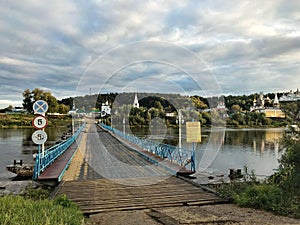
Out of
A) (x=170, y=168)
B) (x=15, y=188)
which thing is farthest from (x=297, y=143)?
(x=15, y=188)

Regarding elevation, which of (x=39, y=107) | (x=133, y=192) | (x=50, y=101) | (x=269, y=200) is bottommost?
(x=133, y=192)

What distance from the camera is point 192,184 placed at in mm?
8258

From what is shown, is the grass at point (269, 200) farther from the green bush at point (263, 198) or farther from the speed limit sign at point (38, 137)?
the speed limit sign at point (38, 137)

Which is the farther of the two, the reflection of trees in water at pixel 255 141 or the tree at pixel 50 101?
the tree at pixel 50 101

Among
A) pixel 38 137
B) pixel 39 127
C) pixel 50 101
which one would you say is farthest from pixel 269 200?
pixel 50 101

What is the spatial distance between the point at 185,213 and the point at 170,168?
205 inches

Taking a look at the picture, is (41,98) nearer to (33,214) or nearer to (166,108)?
(166,108)

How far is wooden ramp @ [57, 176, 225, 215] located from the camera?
245 inches

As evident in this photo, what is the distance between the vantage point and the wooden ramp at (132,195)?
6.23m

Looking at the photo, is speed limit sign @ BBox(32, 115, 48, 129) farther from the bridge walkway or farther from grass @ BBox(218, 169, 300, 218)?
grass @ BBox(218, 169, 300, 218)

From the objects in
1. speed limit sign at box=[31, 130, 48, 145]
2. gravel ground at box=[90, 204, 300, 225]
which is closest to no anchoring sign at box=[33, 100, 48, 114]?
speed limit sign at box=[31, 130, 48, 145]

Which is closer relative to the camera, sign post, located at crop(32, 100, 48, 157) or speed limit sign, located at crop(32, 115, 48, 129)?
sign post, located at crop(32, 100, 48, 157)

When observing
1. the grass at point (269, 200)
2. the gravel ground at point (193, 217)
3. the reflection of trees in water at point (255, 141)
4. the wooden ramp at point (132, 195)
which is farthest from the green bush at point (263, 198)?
the reflection of trees in water at point (255, 141)

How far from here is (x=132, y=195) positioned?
712cm
